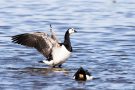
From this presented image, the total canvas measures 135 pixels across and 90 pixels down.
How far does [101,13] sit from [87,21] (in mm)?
1709

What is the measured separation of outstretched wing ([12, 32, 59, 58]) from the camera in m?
16.6

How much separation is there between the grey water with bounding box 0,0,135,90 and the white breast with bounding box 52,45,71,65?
248 millimetres

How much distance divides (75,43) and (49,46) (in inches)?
122

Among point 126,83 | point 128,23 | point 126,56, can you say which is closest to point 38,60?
point 126,56

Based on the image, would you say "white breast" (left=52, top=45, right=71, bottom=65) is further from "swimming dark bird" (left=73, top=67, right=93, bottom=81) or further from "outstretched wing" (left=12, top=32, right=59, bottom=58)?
"swimming dark bird" (left=73, top=67, right=93, bottom=81)

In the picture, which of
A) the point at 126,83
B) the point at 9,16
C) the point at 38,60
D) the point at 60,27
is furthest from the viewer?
the point at 9,16

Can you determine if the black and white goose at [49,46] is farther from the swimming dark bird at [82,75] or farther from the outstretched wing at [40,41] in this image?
the swimming dark bird at [82,75]

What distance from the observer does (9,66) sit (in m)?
16.2

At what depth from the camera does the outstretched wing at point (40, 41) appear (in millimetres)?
16641

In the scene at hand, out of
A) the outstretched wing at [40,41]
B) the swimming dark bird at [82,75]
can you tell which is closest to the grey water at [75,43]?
the swimming dark bird at [82,75]

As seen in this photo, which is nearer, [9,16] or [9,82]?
[9,82]

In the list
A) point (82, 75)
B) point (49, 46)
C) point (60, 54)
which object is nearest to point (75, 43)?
point (49, 46)

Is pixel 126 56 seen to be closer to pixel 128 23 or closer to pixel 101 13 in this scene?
pixel 128 23

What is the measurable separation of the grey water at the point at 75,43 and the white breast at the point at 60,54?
0.25 meters
